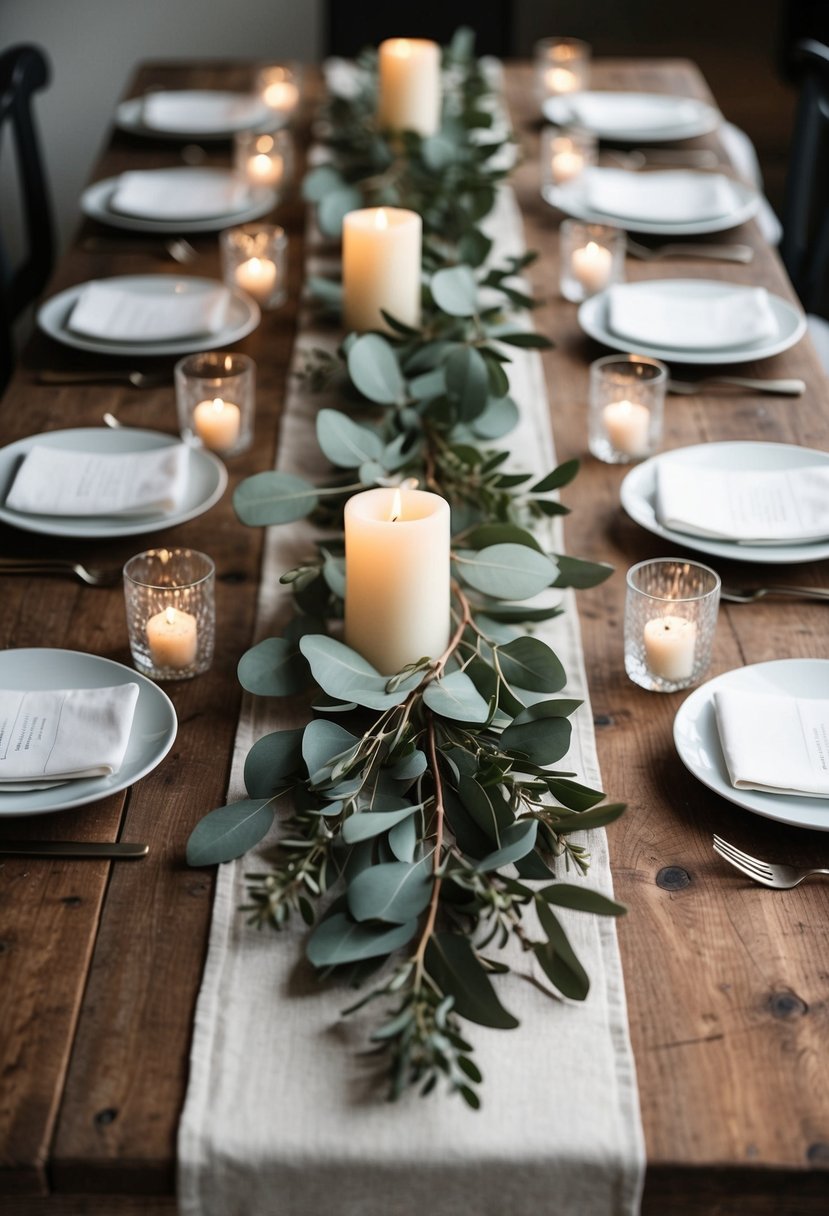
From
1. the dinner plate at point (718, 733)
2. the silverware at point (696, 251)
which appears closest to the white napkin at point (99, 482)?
the dinner plate at point (718, 733)

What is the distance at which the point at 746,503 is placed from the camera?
1.34 m

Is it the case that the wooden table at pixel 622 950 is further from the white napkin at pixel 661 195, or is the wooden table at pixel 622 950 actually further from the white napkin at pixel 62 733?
the white napkin at pixel 661 195

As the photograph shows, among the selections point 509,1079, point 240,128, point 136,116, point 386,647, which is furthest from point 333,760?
point 136,116

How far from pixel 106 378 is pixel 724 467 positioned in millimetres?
762

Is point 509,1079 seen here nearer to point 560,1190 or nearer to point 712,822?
point 560,1190

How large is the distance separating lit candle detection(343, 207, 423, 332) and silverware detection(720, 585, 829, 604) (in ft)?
2.00

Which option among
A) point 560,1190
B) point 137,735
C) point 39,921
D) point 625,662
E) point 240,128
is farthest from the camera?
point 240,128

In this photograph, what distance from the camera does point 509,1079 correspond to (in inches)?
29.9

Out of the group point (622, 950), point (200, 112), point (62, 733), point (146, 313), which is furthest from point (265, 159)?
point (622, 950)

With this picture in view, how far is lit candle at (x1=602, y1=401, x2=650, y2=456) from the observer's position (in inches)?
57.6

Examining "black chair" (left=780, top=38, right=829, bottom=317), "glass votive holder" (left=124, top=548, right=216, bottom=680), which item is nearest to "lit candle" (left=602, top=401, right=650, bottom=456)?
"glass votive holder" (left=124, top=548, right=216, bottom=680)

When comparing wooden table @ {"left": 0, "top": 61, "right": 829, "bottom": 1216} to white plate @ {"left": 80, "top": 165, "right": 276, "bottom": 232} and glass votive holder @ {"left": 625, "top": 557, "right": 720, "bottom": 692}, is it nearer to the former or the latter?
glass votive holder @ {"left": 625, "top": 557, "right": 720, "bottom": 692}

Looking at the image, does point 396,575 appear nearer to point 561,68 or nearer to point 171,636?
point 171,636

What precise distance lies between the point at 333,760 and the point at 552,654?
208mm
